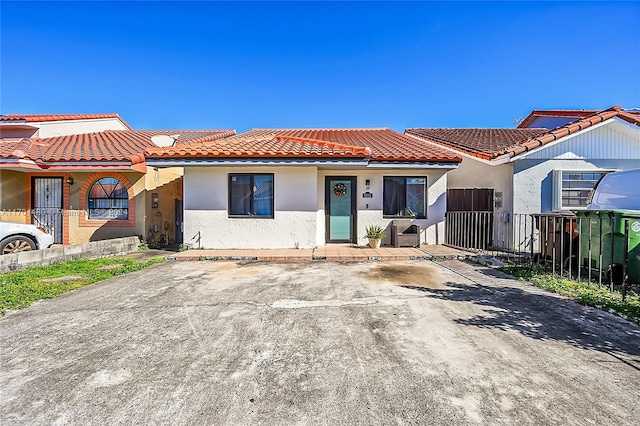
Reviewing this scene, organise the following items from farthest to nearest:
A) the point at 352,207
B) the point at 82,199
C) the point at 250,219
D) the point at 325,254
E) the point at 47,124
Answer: the point at 47,124 → the point at 82,199 → the point at 352,207 → the point at 250,219 → the point at 325,254

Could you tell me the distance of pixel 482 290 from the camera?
5.42 m

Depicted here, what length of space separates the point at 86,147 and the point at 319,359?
47.4 ft

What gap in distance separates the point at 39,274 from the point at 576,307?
1018cm

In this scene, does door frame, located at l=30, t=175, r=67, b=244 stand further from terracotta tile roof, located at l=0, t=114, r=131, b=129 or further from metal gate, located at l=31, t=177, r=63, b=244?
terracotta tile roof, located at l=0, t=114, r=131, b=129

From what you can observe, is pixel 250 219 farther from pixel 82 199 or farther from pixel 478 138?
pixel 478 138

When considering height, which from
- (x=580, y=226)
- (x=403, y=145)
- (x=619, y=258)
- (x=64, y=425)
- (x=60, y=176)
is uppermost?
(x=403, y=145)

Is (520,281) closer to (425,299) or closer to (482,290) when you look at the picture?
(482,290)

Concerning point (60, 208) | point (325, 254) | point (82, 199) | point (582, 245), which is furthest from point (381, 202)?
point (60, 208)

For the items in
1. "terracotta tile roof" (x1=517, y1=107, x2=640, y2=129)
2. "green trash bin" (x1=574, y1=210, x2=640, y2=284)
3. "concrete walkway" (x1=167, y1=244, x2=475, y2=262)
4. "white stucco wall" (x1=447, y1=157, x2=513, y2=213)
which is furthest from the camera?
"terracotta tile roof" (x1=517, y1=107, x2=640, y2=129)

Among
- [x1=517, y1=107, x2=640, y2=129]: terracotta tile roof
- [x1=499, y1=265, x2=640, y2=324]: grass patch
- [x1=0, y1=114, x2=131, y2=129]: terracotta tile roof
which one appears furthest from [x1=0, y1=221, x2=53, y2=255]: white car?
[x1=517, y1=107, x2=640, y2=129]: terracotta tile roof

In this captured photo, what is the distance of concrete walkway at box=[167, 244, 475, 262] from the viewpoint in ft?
27.7

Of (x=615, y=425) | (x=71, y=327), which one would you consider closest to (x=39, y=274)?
(x=71, y=327)

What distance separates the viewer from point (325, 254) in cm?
873

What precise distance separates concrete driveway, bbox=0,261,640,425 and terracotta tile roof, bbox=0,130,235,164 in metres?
7.77
